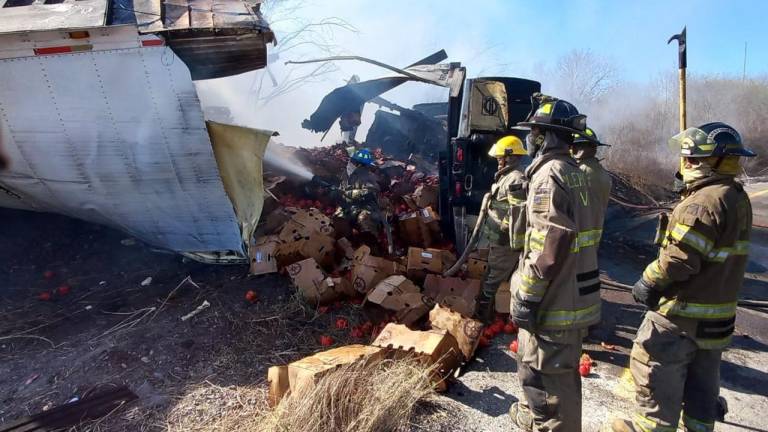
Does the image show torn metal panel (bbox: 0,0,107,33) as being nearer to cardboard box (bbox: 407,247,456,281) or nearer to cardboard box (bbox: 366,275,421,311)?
cardboard box (bbox: 366,275,421,311)

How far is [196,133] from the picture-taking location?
4.50 m

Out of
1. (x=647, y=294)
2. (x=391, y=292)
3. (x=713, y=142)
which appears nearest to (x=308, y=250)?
(x=391, y=292)

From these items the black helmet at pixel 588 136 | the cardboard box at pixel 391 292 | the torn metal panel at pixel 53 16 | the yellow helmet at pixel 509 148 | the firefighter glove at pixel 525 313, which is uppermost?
the torn metal panel at pixel 53 16

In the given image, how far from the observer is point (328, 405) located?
2664mm

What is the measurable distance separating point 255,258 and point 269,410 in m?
2.25

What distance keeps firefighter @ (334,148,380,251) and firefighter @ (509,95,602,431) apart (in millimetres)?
3412

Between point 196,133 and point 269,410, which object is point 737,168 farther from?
point 196,133

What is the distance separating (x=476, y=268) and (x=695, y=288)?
2.64m

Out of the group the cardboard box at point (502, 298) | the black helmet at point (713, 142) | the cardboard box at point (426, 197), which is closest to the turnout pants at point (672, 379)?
the black helmet at point (713, 142)

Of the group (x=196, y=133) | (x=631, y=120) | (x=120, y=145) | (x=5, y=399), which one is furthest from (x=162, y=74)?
(x=631, y=120)

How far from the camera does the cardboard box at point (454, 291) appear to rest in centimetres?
433

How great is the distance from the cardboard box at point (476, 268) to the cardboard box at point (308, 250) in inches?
63.2

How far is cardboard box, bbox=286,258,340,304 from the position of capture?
4473 millimetres

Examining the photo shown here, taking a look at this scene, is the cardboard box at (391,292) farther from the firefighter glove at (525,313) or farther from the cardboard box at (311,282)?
the firefighter glove at (525,313)
